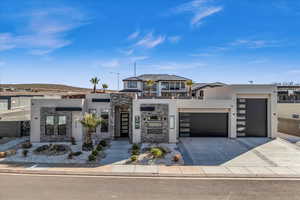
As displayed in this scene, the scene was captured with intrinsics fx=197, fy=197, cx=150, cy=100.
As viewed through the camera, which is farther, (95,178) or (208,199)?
(95,178)

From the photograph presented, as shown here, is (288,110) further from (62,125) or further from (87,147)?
(62,125)

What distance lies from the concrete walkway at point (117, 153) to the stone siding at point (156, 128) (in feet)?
6.26

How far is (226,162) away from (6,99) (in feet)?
105

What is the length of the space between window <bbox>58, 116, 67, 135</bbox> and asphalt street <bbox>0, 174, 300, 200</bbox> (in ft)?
23.4

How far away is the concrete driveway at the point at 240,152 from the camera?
13.2 meters

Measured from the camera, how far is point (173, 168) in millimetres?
12109

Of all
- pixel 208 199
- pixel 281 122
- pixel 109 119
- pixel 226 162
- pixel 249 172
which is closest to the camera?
pixel 208 199

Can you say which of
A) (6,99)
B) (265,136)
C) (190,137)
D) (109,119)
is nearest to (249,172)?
(190,137)

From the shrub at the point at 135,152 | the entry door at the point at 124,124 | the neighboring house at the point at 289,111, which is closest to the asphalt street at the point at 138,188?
the shrub at the point at 135,152

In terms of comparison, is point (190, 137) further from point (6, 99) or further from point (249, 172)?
point (6, 99)

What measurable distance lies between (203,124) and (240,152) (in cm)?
524

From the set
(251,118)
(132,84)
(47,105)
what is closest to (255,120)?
(251,118)

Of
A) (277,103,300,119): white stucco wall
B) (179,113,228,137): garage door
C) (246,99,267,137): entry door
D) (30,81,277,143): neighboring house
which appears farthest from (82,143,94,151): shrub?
(277,103,300,119): white stucco wall

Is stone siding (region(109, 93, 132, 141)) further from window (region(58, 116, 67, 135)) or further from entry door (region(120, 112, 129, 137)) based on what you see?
window (region(58, 116, 67, 135))
